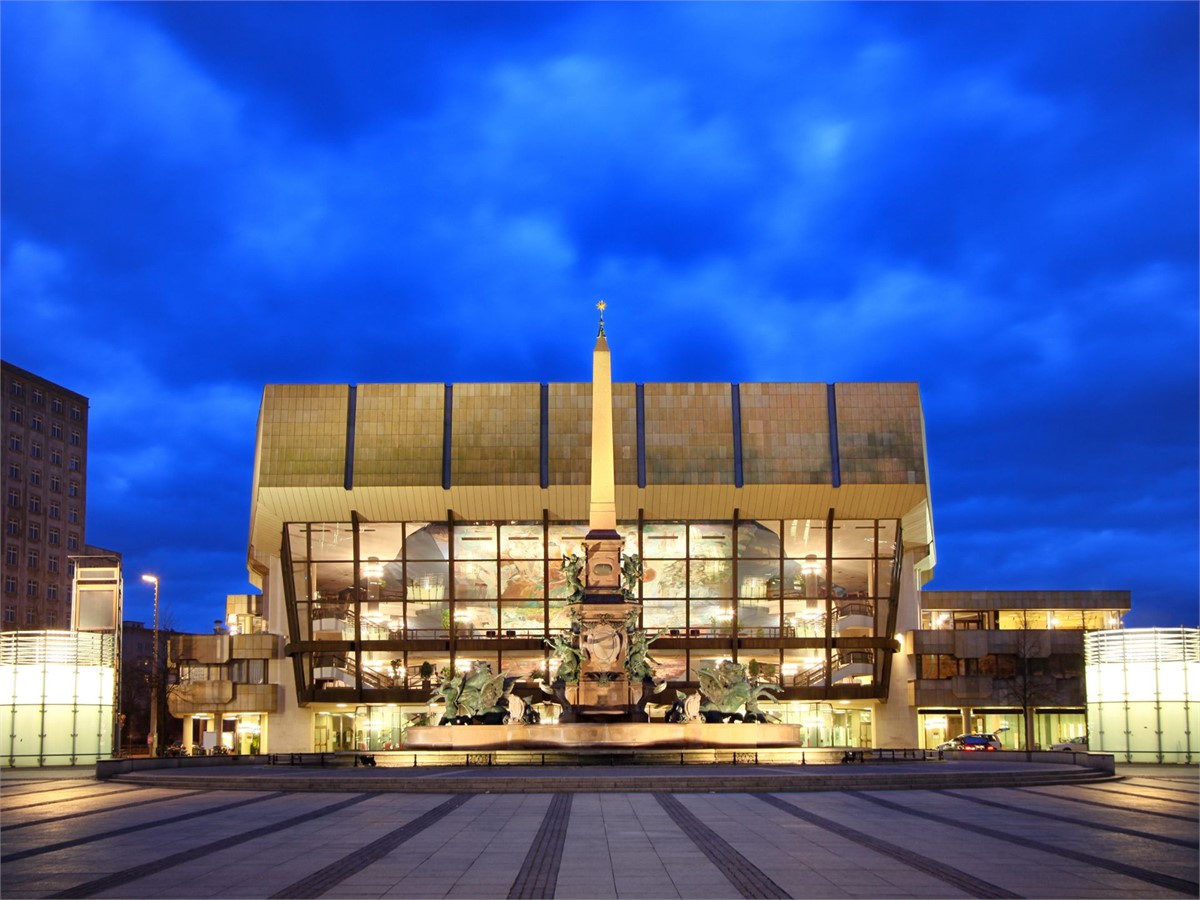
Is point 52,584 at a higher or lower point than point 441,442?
lower

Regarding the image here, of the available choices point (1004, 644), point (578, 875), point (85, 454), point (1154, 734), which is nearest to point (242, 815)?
point (578, 875)

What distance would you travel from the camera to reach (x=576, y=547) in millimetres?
73750

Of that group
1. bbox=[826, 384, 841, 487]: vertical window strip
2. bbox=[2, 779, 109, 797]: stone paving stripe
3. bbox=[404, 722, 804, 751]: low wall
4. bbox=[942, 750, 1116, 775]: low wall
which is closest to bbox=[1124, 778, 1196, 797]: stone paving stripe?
bbox=[942, 750, 1116, 775]: low wall

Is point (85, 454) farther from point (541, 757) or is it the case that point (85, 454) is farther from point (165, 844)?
point (165, 844)

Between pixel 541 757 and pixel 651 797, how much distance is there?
32.6ft

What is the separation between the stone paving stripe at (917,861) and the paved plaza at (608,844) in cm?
4

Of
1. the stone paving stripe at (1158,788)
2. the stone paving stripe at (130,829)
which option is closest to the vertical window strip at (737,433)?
the stone paving stripe at (1158,788)

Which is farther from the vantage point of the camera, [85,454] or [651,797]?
[85,454]

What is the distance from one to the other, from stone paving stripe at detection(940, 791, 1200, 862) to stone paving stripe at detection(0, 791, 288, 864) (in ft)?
1.65

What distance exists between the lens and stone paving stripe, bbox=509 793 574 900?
14.3m

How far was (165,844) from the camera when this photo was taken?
61.9 feet

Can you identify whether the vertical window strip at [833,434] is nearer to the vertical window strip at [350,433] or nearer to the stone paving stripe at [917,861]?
the vertical window strip at [350,433]

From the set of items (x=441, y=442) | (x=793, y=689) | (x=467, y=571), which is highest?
(x=441, y=442)

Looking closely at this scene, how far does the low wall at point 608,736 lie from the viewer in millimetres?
42719
